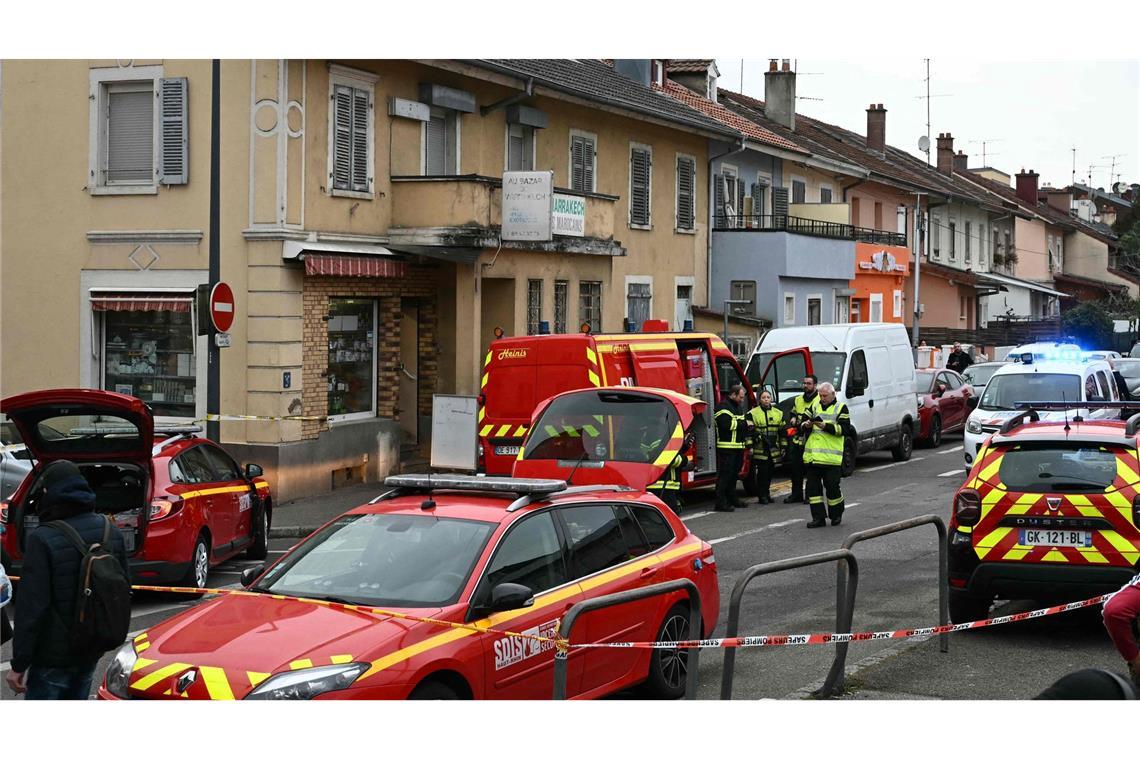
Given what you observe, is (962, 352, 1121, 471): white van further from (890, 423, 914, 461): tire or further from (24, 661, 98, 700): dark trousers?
(24, 661, 98, 700): dark trousers

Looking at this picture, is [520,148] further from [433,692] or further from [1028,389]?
[433,692]

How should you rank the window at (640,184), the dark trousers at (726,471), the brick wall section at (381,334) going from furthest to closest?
the window at (640,184)
the brick wall section at (381,334)
the dark trousers at (726,471)

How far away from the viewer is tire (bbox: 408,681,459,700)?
681 cm

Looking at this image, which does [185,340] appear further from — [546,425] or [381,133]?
[546,425]

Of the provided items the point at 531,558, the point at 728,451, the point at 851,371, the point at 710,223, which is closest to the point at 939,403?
the point at 851,371

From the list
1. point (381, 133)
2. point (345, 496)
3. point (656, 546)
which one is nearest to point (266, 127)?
point (381, 133)

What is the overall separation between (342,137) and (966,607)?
13965 mm

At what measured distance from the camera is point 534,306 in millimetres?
26859

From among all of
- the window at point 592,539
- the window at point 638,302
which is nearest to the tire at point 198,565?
the window at point 592,539

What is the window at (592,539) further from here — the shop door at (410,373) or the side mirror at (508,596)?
the shop door at (410,373)

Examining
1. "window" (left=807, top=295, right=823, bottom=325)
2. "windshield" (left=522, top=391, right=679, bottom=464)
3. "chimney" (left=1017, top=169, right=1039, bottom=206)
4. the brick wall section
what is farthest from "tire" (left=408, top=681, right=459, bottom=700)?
"chimney" (left=1017, top=169, right=1039, bottom=206)

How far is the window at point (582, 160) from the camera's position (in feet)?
94.9

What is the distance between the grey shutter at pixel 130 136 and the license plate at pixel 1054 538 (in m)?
15.2

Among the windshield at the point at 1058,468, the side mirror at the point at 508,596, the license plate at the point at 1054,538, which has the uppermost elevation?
the windshield at the point at 1058,468
